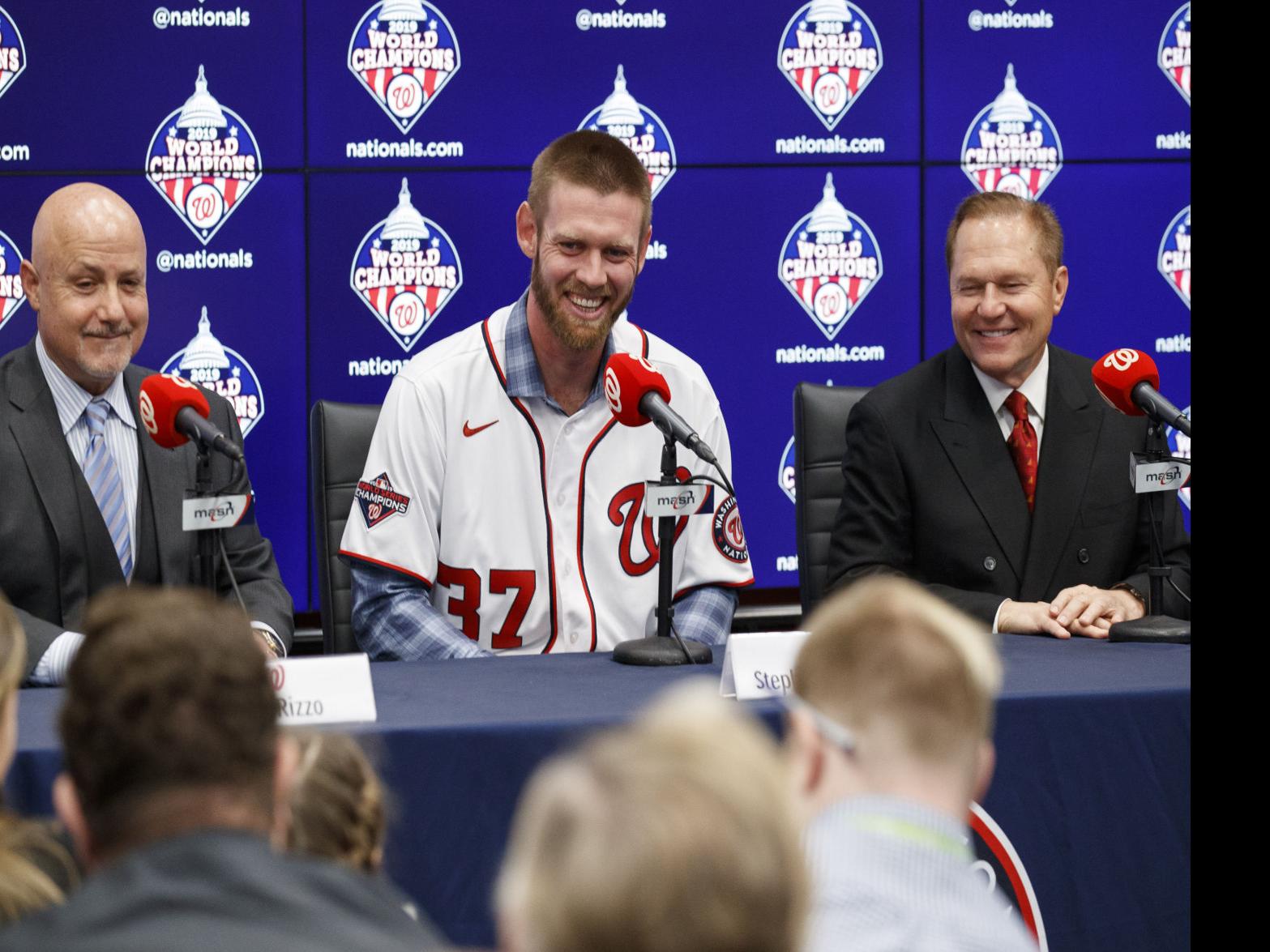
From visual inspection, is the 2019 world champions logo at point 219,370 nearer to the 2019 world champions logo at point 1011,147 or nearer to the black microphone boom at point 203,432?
the black microphone boom at point 203,432

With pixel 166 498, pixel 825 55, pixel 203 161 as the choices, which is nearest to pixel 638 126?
pixel 825 55

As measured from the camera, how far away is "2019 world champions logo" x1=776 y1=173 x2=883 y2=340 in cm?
432

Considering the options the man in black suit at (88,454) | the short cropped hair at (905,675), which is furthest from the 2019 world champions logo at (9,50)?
the short cropped hair at (905,675)

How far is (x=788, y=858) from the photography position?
779mm

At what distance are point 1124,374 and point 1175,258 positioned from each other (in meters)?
2.31

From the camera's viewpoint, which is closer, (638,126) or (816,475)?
(816,475)

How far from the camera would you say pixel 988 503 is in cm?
281

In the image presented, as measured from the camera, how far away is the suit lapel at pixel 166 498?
2.71 meters

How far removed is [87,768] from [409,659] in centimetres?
152

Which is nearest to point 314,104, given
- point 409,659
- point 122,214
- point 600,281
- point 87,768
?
point 122,214

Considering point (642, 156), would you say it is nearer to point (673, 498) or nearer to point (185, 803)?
point (673, 498)

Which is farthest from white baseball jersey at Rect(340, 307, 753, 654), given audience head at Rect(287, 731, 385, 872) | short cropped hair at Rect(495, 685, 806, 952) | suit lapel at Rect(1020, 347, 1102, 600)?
short cropped hair at Rect(495, 685, 806, 952)

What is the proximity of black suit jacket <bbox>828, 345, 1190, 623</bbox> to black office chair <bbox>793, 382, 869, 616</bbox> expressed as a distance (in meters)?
0.24

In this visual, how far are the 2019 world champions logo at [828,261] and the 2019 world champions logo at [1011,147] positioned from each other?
38 cm
